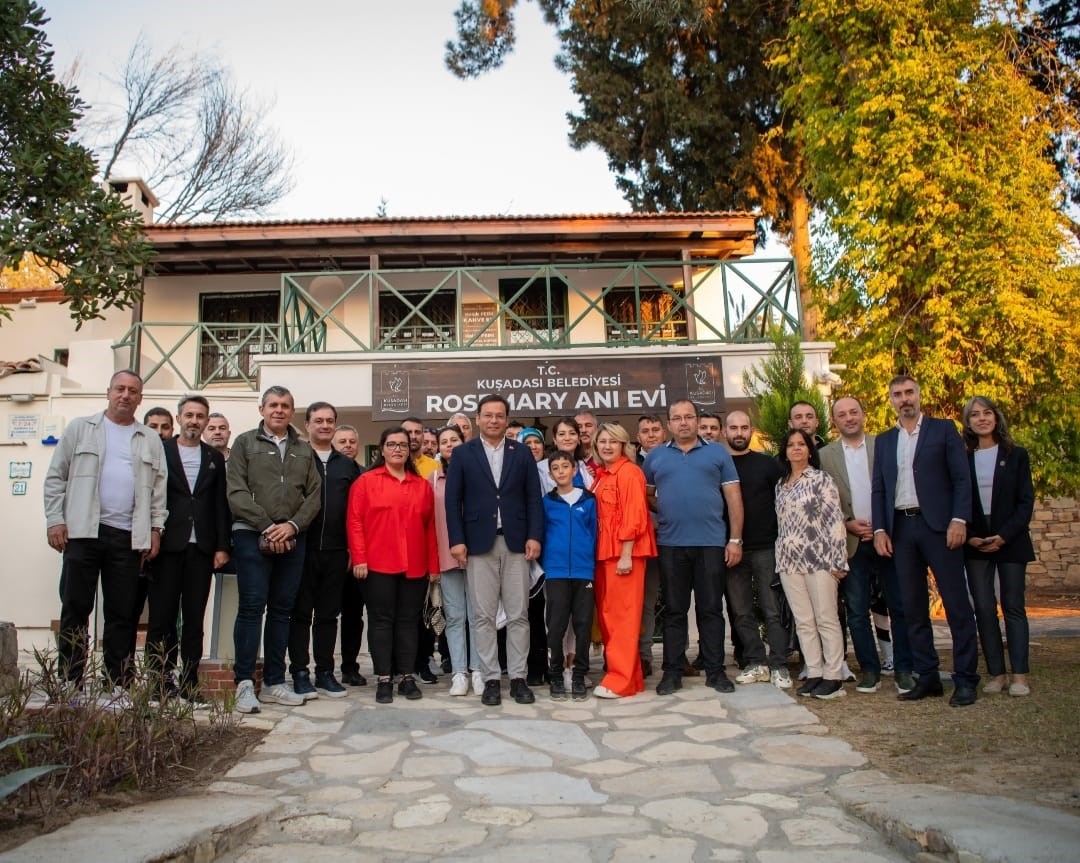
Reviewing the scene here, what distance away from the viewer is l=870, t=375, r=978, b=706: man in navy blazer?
15.0 feet

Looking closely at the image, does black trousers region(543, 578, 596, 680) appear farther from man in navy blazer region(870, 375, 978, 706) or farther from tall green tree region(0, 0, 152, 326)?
tall green tree region(0, 0, 152, 326)

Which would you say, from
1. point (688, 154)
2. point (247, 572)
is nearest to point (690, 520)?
point (247, 572)

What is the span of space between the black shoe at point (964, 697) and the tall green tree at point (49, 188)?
24.0 feet

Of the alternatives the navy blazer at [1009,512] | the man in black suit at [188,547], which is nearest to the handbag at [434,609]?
the man in black suit at [188,547]

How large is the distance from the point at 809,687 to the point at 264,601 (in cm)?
315

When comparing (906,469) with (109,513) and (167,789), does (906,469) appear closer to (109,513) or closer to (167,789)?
Answer: (167,789)

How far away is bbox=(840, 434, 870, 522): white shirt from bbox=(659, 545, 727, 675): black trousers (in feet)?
2.86

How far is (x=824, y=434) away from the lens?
6.27 meters

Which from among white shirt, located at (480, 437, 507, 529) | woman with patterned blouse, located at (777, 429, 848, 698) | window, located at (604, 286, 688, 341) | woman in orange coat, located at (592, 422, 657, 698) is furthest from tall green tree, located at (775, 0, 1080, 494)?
white shirt, located at (480, 437, 507, 529)

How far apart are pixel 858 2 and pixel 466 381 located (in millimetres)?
6580

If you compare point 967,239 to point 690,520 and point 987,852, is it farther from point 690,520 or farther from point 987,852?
point 987,852

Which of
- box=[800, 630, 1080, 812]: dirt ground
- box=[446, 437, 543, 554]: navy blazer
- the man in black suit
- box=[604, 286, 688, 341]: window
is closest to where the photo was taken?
box=[800, 630, 1080, 812]: dirt ground

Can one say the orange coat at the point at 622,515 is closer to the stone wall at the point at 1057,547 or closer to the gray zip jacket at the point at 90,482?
the gray zip jacket at the point at 90,482

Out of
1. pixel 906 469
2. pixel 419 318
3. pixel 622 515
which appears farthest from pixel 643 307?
pixel 906 469
